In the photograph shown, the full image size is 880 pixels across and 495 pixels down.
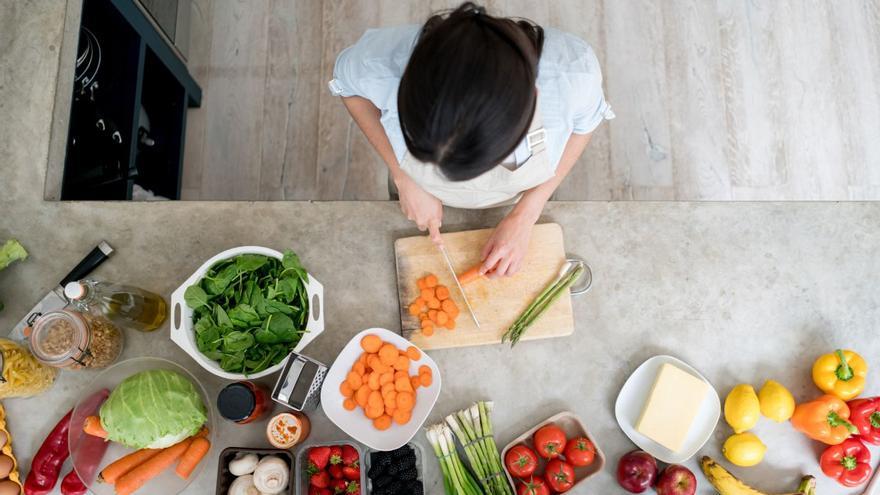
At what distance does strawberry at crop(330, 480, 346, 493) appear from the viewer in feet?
3.82

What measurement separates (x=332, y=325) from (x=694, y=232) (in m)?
0.90

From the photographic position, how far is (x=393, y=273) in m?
1.35

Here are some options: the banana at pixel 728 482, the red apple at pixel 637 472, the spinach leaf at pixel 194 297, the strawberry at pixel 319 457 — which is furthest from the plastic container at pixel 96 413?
the banana at pixel 728 482

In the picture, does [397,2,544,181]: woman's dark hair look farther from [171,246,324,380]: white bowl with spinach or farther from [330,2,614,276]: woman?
[171,246,324,380]: white bowl with spinach

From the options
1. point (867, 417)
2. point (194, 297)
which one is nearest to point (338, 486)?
point (194, 297)

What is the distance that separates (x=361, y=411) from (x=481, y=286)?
15.7 inches

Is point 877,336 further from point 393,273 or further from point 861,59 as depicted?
point 861,59

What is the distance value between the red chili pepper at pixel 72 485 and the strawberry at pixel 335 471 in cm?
54

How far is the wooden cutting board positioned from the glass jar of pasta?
0.80 metres

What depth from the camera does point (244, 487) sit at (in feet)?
Result: 3.72

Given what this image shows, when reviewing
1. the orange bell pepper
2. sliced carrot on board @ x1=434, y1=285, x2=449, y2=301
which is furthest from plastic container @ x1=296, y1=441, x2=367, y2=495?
the orange bell pepper

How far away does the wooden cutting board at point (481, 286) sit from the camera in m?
1.30

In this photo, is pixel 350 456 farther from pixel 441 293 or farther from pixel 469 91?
pixel 469 91

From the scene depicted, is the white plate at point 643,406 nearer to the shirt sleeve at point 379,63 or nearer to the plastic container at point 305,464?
the plastic container at point 305,464
